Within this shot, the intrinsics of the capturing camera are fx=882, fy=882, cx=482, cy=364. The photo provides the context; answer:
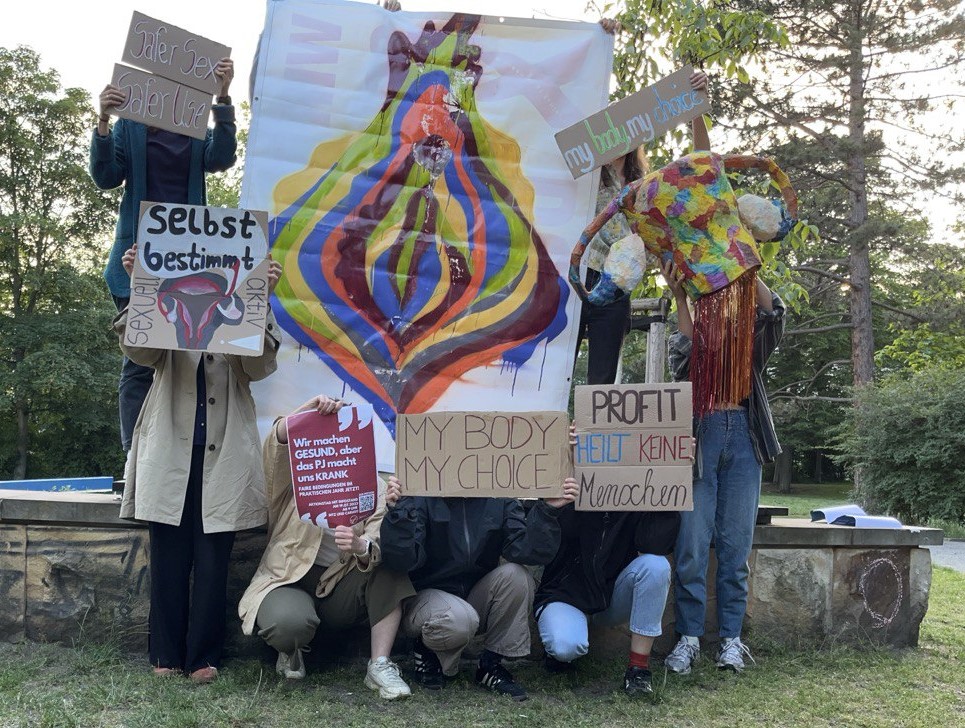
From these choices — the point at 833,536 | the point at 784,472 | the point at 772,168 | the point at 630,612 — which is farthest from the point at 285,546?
the point at 784,472

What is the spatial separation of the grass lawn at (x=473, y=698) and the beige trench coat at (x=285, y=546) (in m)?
0.33

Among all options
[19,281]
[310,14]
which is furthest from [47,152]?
[310,14]

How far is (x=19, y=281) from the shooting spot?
21578mm

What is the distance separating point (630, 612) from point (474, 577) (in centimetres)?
62

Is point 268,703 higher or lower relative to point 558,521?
lower

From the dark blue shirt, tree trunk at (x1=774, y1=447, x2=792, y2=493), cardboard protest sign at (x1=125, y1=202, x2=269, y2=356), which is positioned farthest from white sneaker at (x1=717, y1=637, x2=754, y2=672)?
tree trunk at (x1=774, y1=447, x2=792, y2=493)

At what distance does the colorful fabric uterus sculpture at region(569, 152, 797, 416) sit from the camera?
11.7 feet

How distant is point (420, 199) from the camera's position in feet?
14.5

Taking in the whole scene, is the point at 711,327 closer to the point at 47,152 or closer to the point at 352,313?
the point at 352,313

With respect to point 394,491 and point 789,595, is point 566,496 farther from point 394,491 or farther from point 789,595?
point 789,595

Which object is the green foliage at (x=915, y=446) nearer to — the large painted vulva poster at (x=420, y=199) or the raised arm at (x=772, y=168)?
the raised arm at (x=772, y=168)

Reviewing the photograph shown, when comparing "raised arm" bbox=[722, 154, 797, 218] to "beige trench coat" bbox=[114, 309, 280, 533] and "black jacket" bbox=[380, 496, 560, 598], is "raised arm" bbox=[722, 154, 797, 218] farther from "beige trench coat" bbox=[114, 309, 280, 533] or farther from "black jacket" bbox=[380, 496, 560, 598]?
"beige trench coat" bbox=[114, 309, 280, 533]

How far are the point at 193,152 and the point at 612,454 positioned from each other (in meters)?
2.19

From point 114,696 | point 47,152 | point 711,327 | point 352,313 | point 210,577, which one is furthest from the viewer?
point 47,152
